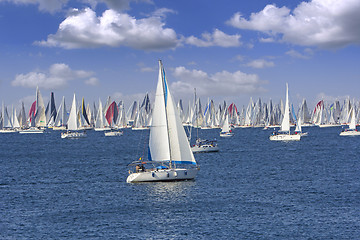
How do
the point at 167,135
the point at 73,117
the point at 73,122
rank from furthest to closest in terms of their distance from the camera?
the point at 73,122, the point at 73,117, the point at 167,135

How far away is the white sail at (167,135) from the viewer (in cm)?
5425

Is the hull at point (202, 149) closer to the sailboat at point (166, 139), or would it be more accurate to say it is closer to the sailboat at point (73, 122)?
the sailboat at point (166, 139)

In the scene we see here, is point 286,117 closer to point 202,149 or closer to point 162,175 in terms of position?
point 202,149

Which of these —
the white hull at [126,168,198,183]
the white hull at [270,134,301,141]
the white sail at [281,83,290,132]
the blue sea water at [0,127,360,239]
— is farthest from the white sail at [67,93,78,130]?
the white hull at [126,168,198,183]

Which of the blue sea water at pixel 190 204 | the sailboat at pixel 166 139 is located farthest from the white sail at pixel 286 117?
the sailboat at pixel 166 139

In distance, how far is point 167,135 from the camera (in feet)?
178

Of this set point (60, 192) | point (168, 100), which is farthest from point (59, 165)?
point (168, 100)

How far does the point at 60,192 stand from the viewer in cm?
5219

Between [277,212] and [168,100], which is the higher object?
[168,100]

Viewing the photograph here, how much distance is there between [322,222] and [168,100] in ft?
81.2

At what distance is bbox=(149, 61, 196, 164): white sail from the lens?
54.2 m

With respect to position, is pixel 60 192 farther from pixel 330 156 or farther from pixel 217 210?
pixel 330 156

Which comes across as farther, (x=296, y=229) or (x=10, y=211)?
(x=10, y=211)

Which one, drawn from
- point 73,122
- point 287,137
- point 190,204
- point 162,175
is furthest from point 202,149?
point 73,122
